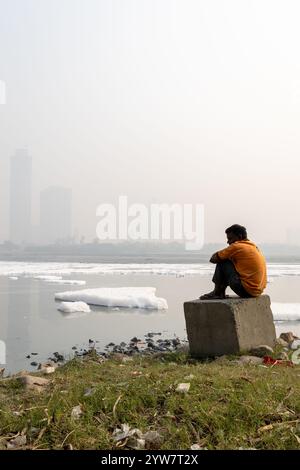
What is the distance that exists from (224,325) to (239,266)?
0.84 metres

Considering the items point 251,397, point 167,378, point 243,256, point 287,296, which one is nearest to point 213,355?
point 243,256

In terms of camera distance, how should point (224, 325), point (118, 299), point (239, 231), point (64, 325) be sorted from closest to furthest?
point (224, 325) → point (239, 231) → point (64, 325) → point (118, 299)

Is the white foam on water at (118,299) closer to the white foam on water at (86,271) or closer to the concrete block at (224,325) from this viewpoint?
the concrete block at (224,325)

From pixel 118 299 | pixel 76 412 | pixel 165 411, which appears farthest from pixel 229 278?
pixel 118 299

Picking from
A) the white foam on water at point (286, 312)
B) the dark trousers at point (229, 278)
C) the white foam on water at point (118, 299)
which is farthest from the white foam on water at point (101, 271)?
the dark trousers at point (229, 278)

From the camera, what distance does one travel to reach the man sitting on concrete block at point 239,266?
737 cm

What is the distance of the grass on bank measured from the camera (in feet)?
13.1

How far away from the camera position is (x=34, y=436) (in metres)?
4.13

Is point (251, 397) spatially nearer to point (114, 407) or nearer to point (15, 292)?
point (114, 407)

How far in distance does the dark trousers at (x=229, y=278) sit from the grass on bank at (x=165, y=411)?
203cm

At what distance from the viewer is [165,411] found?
4.37 m

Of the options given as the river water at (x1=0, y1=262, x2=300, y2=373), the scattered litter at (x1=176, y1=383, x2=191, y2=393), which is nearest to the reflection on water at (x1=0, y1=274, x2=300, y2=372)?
the river water at (x1=0, y1=262, x2=300, y2=373)

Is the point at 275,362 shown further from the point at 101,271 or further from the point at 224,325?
the point at 101,271

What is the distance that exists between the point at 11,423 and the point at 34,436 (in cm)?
29
